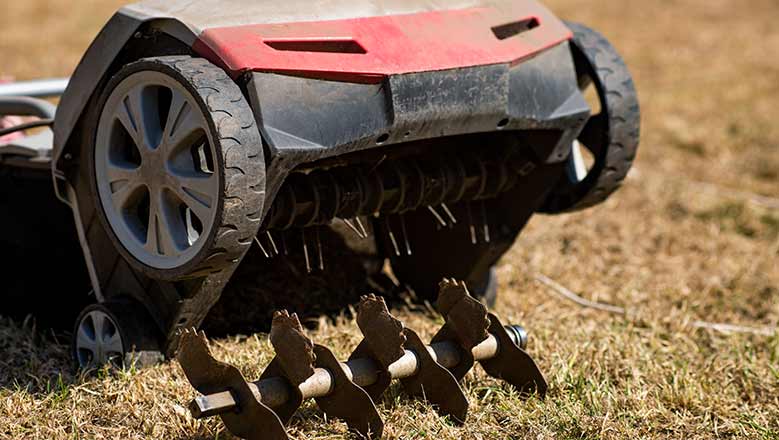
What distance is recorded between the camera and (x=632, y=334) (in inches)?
167

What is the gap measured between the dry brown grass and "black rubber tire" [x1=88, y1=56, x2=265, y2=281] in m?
0.52

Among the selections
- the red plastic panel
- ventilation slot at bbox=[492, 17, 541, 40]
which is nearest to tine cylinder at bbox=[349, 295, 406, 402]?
the red plastic panel

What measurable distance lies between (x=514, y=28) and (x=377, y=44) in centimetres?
65

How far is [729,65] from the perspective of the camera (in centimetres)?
1052

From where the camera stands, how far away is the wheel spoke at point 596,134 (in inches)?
155

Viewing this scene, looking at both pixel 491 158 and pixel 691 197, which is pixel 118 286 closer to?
pixel 491 158

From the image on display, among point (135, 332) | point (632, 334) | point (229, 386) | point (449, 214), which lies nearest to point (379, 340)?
point (229, 386)

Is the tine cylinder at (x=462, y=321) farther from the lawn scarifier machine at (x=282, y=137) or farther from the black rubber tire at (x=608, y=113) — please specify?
the black rubber tire at (x=608, y=113)

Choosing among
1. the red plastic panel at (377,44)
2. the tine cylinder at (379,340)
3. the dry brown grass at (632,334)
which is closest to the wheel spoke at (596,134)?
the red plastic panel at (377,44)

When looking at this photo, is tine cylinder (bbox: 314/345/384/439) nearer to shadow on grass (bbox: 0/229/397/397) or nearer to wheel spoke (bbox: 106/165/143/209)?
wheel spoke (bbox: 106/165/143/209)

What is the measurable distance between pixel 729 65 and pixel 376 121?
798 cm

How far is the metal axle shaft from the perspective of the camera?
115 inches

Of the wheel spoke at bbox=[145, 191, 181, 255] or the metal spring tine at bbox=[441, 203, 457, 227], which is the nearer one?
the wheel spoke at bbox=[145, 191, 181, 255]

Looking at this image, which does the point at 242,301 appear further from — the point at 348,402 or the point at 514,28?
the point at 514,28
